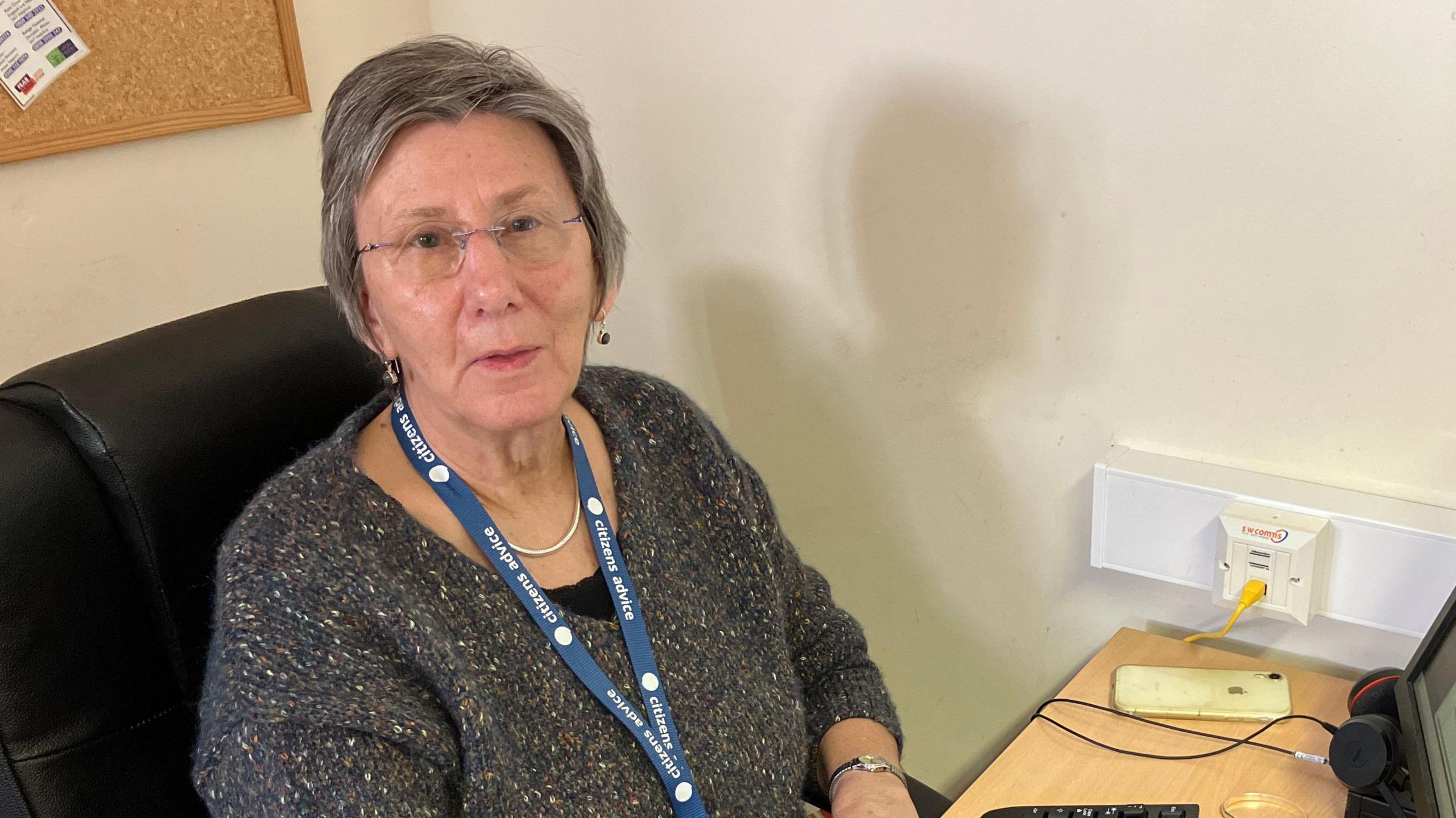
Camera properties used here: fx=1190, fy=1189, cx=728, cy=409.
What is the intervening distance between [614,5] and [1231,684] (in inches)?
49.2

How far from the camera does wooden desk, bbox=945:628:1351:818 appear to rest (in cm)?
119

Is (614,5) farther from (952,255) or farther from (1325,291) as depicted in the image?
(1325,291)

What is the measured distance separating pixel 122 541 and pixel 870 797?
2.66 feet

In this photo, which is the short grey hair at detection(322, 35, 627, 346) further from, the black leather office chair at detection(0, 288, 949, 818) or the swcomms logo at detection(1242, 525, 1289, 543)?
the swcomms logo at detection(1242, 525, 1289, 543)

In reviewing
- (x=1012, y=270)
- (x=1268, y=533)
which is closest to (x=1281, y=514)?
(x=1268, y=533)

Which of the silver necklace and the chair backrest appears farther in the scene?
the silver necklace

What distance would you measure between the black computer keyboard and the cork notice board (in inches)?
52.2

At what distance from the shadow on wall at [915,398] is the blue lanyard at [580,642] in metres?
0.58

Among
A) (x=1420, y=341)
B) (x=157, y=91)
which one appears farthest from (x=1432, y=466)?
(x=157, y=91)

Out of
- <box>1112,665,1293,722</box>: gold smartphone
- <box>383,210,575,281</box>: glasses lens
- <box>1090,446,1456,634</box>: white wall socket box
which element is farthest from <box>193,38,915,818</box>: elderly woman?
<box>1090,446,1456,634</box>: white wall socket box

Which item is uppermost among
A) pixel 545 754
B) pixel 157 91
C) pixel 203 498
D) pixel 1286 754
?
pixel 157 91

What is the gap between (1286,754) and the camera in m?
1.24

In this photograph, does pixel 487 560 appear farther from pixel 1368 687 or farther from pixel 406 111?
pixel 1368 687

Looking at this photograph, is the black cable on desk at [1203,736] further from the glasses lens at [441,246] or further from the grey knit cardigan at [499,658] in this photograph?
the glasses lens at [441,246]
